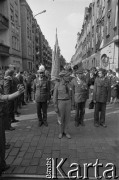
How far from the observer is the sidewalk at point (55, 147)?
10.3 feet

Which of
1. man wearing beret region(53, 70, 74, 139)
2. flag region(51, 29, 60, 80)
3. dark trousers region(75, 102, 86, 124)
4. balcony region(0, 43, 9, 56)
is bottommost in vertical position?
dark trousers region(75, 102, 86, 124)

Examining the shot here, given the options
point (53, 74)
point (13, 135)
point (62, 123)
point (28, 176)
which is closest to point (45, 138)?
point (62, 123)

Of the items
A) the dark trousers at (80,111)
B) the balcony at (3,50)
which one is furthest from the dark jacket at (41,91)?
the balcony at (3,50)

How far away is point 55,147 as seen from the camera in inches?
155

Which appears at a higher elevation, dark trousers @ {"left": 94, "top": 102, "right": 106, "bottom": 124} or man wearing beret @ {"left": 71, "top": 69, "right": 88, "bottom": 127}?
man wearing beret @ {"left": 71, "top": 69, "right": 88, "bottom": 127}

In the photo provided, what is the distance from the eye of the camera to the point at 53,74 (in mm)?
7371

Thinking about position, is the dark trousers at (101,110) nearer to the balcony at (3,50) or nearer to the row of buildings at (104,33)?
the row of buildings at (104,33)

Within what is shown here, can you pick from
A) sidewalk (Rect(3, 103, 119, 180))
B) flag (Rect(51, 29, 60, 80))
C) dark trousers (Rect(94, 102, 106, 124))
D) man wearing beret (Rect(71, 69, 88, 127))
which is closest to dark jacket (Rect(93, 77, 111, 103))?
dark trousers (Rect(94, 102, 106, 124))

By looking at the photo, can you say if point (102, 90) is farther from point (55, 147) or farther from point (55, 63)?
point (55, 63)

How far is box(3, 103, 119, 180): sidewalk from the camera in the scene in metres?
3.14

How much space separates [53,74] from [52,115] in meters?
1.85

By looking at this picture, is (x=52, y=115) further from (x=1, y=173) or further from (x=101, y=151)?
(x=1, y=173)

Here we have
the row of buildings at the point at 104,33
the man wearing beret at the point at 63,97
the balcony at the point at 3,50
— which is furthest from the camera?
the balcony at the point at 3,50

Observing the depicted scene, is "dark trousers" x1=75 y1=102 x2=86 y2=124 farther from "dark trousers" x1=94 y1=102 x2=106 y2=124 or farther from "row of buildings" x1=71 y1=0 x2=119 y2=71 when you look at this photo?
"row of buildings" x1=71 y1=0 x2=119 y2=71
